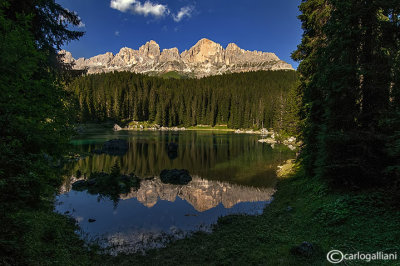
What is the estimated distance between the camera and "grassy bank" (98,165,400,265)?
6895 millimetres

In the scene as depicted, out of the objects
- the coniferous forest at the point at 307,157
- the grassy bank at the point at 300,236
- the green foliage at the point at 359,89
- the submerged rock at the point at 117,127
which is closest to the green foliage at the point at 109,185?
the coniferous forest at the point at 307,157

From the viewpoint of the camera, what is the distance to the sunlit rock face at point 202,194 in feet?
54.4

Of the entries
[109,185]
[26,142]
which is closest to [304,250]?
[26,142]

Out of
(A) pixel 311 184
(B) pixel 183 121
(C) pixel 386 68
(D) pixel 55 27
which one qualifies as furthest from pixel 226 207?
(B) pixel 183 121

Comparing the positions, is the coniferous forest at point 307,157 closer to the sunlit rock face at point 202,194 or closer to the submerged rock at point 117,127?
the sunlit rock face at point 202,194

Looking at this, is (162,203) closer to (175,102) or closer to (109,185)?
(109,185)

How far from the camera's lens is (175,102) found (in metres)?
124

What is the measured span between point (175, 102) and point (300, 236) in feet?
390

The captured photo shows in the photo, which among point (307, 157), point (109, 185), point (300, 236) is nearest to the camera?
point (300, 236)

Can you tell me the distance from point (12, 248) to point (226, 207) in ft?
42.1

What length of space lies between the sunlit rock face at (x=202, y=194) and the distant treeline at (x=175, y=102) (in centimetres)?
8418

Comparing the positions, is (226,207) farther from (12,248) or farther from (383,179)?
(12,248)

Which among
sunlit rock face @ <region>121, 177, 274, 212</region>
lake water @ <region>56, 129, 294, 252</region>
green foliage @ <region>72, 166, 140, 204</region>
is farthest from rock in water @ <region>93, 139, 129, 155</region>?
sunlit rock face @ <region>121, 177, 274, 212</region>

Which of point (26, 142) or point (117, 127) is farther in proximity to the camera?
point (117, 127)
